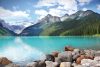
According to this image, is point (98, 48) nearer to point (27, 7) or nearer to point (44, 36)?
point (44, 36)

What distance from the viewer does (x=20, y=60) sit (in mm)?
5734

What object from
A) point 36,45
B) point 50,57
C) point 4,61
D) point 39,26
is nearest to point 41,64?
point 50,57

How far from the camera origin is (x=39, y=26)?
5941mm

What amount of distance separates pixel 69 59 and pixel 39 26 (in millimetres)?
887

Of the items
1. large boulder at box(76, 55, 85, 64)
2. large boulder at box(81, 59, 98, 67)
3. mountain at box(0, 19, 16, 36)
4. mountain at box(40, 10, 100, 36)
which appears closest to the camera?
large boulder at box(81, 59, 98, 67)

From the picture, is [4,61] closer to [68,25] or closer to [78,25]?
[68,25]

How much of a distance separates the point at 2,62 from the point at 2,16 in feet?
3.01

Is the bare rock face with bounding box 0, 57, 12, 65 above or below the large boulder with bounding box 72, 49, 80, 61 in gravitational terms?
below

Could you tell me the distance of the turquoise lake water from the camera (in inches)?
227

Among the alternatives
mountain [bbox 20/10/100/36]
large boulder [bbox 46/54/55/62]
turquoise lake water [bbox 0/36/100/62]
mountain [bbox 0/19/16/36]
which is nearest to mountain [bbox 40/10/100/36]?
mountain [bbox 20/10/100/36]

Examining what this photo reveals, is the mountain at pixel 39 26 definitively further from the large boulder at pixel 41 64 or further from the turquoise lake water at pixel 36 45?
the large boulder at pixel 41 64

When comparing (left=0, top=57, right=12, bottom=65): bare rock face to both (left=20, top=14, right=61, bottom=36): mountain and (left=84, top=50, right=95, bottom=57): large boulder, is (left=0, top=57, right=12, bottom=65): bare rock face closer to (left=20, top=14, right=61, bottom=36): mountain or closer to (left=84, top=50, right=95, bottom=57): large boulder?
(left=20, top=14, right=61, bottom=36): mountain

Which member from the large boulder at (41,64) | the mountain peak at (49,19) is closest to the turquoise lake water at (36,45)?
the large boulder at (41,64)

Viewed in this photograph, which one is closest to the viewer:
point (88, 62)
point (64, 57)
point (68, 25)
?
point (88, 62)
